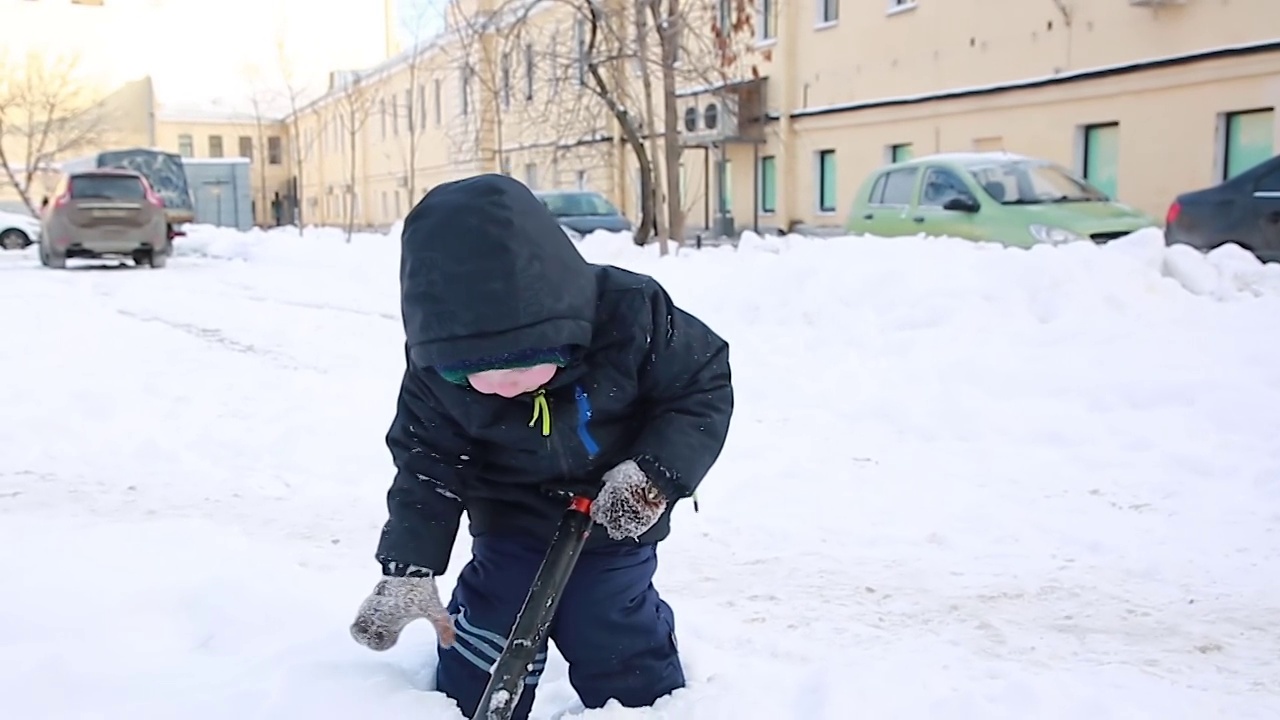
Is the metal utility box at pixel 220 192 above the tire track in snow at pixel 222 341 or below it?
above

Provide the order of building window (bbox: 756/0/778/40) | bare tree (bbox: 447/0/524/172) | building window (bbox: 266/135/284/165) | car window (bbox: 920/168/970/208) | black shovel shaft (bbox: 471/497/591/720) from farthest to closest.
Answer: building window (bbox: 266/135/284/165) → building window (bbox: 756/0/778/40) → bare tree (bbox: 447/0/524/172) → car window (bbox: 920/168/970/208) → black shovel shaft (bbox: 471/497/591/720)

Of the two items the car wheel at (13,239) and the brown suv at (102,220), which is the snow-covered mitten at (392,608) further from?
the car wheel at (13,239)

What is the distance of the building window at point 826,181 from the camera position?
21.3 meters

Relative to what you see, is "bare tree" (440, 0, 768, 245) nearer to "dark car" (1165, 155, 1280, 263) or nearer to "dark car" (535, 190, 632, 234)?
"dark car" (535, 190, 632, 234)

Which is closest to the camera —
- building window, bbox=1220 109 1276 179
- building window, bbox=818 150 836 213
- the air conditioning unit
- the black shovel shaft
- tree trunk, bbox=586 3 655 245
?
the black shovel shaft

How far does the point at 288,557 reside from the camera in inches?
136

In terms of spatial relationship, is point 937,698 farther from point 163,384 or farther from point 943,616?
point 163,384

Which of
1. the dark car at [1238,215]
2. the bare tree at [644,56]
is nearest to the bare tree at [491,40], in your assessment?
the bare tree at [644,56]

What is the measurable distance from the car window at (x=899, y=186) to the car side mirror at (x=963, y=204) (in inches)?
31.7

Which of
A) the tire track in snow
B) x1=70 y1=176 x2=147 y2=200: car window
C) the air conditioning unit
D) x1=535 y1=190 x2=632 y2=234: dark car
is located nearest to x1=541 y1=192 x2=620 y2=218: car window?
x1=535 y1=190 x2=632 y2=234: dark car

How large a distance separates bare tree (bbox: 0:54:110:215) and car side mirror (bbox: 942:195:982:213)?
32.8 m

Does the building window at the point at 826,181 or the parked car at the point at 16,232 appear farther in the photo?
the parked car at the point at 16,232

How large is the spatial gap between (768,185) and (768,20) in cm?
333

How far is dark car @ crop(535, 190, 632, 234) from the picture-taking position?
1691 centimetres
